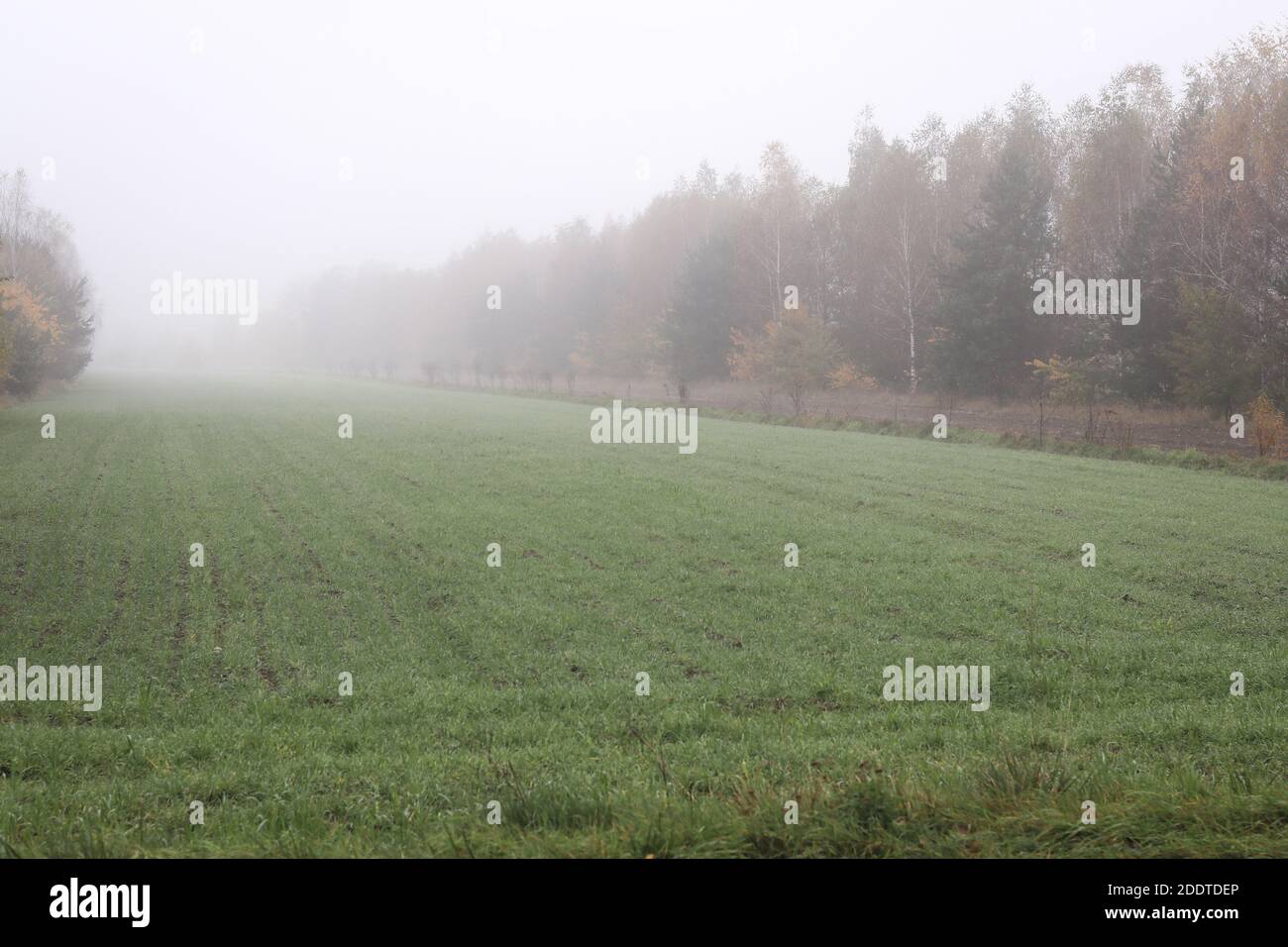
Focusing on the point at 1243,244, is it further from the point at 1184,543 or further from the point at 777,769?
the point at 777,769

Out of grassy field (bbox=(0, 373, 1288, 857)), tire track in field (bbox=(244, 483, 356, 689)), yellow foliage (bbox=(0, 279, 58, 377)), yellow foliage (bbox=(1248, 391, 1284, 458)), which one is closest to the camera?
grassy field (bbox=(0, 373, 1288, 857))

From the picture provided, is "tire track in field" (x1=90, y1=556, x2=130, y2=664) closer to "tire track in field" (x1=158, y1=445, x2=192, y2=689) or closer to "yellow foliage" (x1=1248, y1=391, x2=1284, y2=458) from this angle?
"tire track in field" (x1=158, y1=445, x2=192, y2=689)

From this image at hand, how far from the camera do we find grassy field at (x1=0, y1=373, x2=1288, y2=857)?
17.7 feet

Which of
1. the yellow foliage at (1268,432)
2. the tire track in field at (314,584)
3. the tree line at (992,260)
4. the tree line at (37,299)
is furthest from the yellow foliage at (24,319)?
the yellow foliage at (1268,432)

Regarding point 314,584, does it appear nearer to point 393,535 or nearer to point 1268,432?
point 393,535

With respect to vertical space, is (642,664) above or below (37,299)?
below

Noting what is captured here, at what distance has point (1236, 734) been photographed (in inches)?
297

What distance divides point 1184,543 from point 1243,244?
2875 cm

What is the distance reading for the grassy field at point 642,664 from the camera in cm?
541

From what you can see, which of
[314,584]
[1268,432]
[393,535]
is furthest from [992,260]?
[314,584]

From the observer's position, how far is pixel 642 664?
10406 mm

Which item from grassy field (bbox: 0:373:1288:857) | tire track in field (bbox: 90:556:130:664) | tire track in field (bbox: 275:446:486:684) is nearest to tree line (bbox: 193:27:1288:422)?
grassy field (bbox: 0:373:1288:857)

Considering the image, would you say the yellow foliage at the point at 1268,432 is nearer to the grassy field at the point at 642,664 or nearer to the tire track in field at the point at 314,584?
the grassy field at the point at 642,664

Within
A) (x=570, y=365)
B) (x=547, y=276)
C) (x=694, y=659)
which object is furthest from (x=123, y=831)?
(x=547, y=276)
